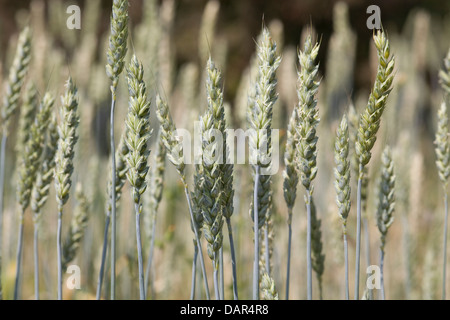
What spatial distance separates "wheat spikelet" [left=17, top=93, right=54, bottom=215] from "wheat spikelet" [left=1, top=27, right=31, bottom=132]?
14cm

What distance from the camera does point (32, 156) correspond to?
4.13ft

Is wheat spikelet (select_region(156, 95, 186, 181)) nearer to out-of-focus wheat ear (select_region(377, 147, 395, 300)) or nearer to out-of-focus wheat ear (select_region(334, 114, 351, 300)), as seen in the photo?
out-of-focus wheat ear (select_region(334, 114, 351, 300))

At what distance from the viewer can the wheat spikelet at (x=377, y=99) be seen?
951mm

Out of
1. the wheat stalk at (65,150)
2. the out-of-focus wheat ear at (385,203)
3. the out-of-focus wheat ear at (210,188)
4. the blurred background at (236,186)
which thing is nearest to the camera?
the out-of-focus wheat ear at (210,188)

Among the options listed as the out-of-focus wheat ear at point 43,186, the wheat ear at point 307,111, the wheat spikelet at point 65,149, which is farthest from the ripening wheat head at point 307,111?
the out-of-focus wheat ear at point 43,186

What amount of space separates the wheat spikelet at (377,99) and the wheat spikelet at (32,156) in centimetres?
75

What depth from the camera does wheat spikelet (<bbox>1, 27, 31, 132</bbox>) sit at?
1.39 m

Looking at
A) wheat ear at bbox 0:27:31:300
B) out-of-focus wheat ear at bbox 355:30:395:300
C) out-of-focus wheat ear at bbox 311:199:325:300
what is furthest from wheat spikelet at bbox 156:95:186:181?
wheat ear at bbox 0:27:31:300

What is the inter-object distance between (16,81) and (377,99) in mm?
956

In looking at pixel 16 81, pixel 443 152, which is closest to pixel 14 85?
pixel 16 81

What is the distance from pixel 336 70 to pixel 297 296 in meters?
1.09

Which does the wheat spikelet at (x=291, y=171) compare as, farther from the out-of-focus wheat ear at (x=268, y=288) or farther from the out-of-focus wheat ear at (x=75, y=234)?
the out-of-focus wheat ear at (x=75, y=234)
